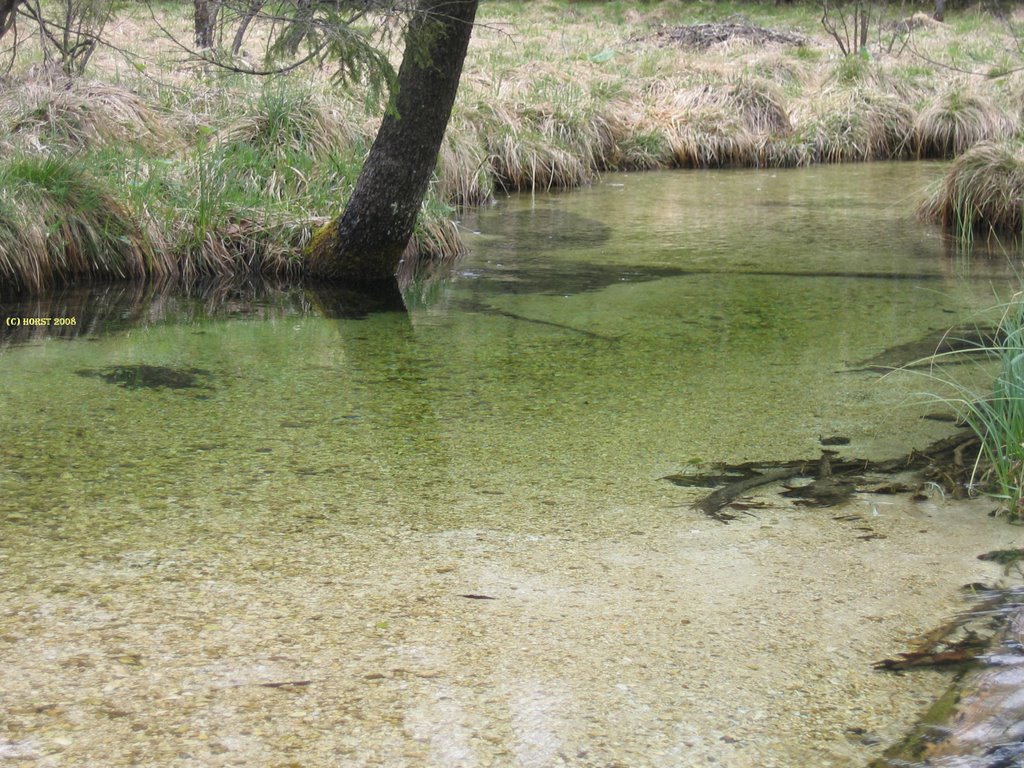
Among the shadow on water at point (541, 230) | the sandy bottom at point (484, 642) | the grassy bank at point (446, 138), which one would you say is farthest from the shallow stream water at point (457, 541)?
the shadow on water at point (541, 230)

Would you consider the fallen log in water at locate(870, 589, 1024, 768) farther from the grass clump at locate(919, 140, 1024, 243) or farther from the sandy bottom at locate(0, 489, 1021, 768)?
the grass clump at locate(919, 140, 1024, 243)

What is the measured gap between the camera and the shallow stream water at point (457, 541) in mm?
1503

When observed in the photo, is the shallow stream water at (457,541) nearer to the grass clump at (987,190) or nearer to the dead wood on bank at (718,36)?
the grass clump at (987,190)

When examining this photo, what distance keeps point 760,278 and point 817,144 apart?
5105 mm

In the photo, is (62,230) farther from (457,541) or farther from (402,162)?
(457,541)

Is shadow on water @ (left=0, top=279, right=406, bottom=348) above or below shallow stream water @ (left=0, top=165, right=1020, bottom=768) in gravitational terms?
above

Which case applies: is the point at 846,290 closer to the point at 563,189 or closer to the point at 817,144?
the point at 563,189

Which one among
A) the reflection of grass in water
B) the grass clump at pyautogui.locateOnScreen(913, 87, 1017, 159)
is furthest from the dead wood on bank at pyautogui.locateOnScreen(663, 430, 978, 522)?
the grass clump at pyautogui.locateOnScreen(913, 87, 1017, 159)

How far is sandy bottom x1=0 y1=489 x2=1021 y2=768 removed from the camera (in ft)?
4.76

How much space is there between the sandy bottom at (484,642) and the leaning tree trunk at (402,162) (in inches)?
76.2

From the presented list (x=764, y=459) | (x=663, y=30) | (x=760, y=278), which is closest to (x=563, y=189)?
(x=760, y=278)

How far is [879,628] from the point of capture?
177 cm

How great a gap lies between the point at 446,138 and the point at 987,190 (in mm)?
3111

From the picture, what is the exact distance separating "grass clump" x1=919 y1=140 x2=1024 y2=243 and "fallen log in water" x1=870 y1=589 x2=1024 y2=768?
457cm
